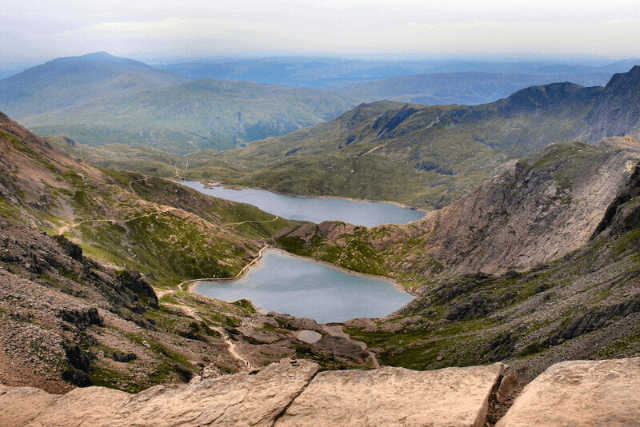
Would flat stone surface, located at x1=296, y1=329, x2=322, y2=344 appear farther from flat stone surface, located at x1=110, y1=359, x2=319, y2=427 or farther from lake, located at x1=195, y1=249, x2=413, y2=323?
flat stone surface, located at x1=110, y1=359, x2=319, y2=427

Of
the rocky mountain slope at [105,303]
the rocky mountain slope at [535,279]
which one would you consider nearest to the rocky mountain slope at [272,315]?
A: the rocky mountain slope at [105,303]

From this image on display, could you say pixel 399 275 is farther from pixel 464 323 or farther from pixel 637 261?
pixel 637 261

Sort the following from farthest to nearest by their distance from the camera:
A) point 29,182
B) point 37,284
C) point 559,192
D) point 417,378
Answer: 1. point 559,192
2. point 29,182
3. point 37,284
4. point 417,378

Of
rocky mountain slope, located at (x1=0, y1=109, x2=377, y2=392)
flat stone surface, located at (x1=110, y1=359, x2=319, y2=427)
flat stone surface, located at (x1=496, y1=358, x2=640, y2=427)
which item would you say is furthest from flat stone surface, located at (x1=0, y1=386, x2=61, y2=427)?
flat stone surface, located at (x1=496, y1=358, x2=640, y2=427)

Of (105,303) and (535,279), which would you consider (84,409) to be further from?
(535,279)

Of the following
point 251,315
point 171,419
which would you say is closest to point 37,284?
point 171,419

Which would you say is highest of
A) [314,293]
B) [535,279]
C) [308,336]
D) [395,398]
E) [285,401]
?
[395,398]

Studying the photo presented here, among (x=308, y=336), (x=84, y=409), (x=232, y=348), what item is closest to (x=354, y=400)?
(x=84, y=409)
